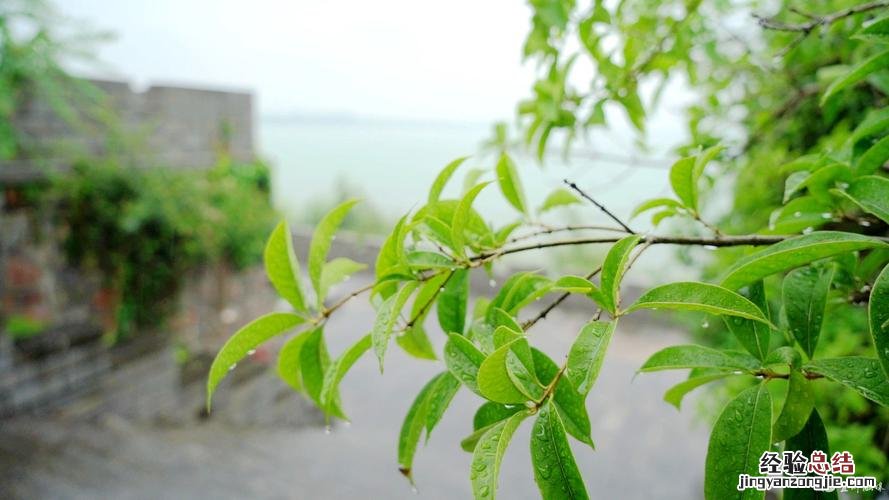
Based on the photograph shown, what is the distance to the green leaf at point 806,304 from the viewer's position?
52 cm

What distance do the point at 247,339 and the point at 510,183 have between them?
305 millimetres

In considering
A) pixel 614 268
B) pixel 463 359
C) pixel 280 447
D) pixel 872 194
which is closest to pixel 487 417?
pixel 463 359

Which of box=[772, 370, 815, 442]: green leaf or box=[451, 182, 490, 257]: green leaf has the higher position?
box=[451, 182, 490, 257]: green leaf

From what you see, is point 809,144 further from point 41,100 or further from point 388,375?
point 388,375

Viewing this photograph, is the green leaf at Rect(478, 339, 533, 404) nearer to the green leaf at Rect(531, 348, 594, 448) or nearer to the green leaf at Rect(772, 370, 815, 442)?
the green leaf at Rect(531, 348, 594, 448)

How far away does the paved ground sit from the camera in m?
2.73

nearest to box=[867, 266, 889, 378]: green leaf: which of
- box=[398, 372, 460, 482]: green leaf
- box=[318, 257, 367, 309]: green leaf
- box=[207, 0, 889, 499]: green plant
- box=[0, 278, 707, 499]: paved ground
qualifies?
box=[207, 0, 889, 499]: green plant

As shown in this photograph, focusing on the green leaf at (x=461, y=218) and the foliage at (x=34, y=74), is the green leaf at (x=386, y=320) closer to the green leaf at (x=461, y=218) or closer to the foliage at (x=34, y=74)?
the green leaf at (x=461, y=218)

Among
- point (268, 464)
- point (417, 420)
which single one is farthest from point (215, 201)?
point (417, 420)

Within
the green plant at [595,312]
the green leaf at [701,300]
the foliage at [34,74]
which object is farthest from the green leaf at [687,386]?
the foliage at [34,74]

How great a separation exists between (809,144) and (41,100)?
392cm

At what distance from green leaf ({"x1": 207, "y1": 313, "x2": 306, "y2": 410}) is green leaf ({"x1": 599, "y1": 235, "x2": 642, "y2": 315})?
28 centimetres

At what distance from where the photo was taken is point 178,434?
375cm

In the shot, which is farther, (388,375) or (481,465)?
(388,375)
